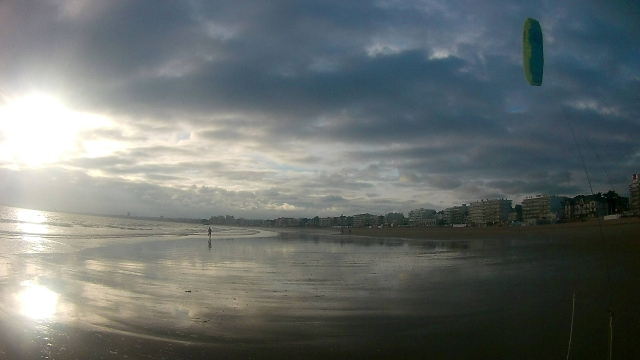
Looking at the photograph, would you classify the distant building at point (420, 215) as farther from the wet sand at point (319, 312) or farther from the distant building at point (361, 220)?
the wet sand at point (319, 312)

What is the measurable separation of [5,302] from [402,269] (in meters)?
13.3

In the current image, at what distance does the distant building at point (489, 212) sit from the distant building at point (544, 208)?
30.0 feet

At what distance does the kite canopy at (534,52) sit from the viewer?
252 inches

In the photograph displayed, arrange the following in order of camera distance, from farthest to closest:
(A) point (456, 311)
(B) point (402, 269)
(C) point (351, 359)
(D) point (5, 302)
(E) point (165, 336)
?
1. (B) point (402, 269)
2. (D) point (5, 302)
3. (A) point (456, 311)
4. (E) point (165, 336)
5. (C) point (351, 359)

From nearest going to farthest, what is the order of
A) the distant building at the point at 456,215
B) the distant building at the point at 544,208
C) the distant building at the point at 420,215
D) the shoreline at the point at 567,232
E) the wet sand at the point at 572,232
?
the shoreline at the point at 567,232
the wet sand at the point at 572,232
the distant building at the point at 544,208
the distant building at the point at 456,215
the distant building at the point at 420,215

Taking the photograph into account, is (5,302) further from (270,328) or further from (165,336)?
(270,328)

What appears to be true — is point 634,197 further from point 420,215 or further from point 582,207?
point 420,215

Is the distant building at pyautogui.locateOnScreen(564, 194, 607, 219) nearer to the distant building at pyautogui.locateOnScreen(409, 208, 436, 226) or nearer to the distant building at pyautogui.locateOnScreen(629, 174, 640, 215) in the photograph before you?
the distant building at pyautogui.locateOnScreen(629, 174, 640, 215)

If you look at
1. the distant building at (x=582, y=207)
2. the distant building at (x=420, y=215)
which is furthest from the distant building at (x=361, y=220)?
the distant building at (x=582, y=207)

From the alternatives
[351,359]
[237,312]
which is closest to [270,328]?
[237,312]

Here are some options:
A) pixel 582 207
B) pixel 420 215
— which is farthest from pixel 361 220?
pixel 582 207

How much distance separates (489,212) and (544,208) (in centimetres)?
2664

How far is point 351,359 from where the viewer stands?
6031 millimetres

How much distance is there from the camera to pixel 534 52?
6395 mm
